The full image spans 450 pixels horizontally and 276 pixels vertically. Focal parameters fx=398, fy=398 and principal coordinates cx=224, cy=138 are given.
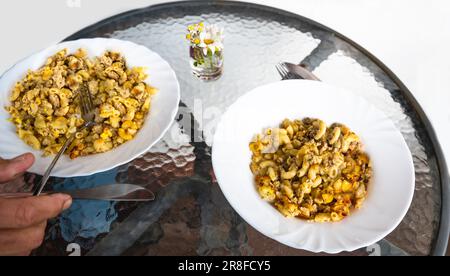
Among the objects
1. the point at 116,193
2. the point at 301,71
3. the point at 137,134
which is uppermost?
the point at 301,71

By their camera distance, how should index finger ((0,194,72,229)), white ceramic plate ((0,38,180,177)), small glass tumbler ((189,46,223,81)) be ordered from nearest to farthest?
1. index finger ((0,194,72,229))
2. white ceramic plate ((0,38,180,177))
3. small glass tumbler ((189,46,223,81))

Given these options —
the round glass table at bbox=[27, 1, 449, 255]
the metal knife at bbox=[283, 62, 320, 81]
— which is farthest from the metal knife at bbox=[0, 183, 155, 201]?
the metal knife at bbox=[283, 62, 320, 81]

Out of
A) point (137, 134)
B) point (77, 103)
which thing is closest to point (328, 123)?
point (137, 134)

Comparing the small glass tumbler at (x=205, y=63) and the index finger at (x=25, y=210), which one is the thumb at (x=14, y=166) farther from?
the small glass tumbler at (x=205, y=63)

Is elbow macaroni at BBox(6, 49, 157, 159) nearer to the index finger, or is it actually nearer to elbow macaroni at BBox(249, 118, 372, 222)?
the index finger

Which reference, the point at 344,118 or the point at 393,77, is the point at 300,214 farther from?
the point at 393,77

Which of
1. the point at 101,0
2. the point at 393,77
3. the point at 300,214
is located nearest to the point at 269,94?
the point at 300,214

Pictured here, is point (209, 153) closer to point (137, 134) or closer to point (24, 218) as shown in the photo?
point (137, 134)

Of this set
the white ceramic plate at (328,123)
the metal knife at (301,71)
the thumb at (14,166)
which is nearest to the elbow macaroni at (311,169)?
the white ceramic plate at (328,123)
